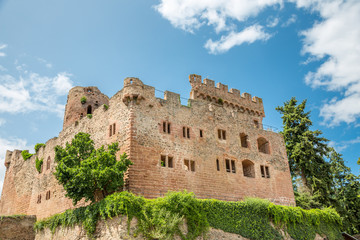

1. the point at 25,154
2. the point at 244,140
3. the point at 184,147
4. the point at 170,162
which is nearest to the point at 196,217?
the point at 170,162

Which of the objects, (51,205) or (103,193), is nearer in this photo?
(103,193)

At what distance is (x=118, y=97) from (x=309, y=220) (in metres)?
16.7

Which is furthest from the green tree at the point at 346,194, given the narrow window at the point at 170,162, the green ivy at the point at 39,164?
the green ivy at the point at 39,164

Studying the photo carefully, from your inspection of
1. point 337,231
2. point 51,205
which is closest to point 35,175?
point 51,205

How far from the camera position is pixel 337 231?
83.6 feet

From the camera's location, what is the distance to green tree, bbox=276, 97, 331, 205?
31.3 m

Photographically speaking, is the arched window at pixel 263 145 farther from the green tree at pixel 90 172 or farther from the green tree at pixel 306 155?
the green tree at pixel 90 172

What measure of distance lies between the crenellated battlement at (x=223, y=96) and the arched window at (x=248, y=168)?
6131mm

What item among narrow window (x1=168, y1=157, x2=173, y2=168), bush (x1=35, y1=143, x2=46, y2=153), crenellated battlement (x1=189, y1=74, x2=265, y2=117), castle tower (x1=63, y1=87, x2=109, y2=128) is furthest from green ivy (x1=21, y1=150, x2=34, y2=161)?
narrow window (x1=168, y1=157, x2=173, y2=168)

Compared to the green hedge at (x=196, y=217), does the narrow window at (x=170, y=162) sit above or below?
above

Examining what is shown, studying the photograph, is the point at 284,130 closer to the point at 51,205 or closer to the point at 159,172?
the point at 159,172

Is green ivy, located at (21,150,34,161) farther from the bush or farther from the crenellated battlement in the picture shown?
the crenellated battlement

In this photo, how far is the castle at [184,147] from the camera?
2184 centimetres

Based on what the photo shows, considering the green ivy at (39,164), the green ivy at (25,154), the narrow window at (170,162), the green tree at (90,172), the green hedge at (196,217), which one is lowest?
the green hedge at (196,217)
